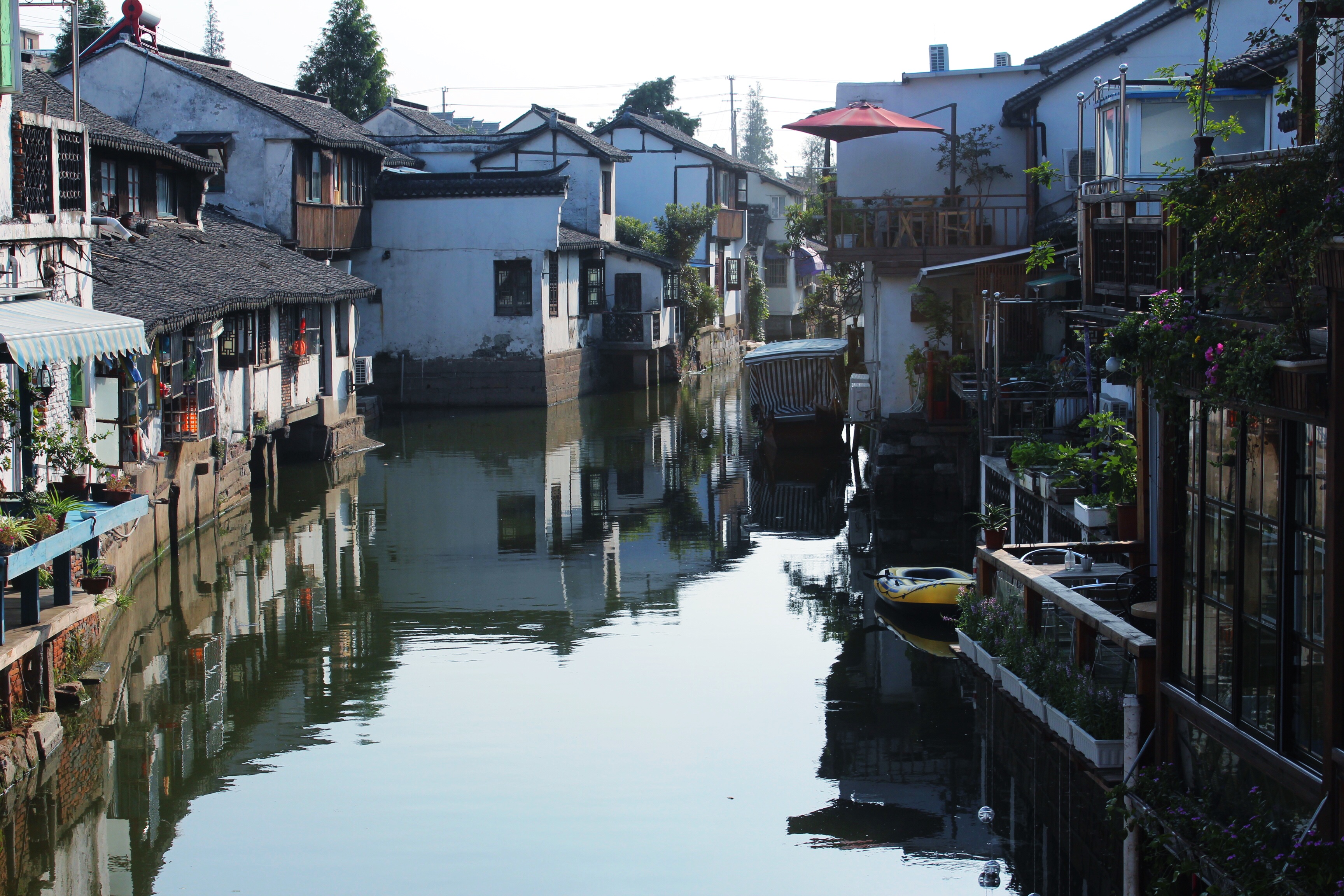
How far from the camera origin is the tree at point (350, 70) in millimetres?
47375

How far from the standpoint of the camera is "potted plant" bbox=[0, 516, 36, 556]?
966 centimetres

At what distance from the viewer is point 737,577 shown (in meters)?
19.0

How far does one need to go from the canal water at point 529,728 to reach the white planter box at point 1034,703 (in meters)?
0.44

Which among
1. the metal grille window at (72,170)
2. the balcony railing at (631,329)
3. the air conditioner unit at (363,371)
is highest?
the metal grille window at (72,170)

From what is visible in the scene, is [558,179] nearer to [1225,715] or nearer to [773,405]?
[773,405]

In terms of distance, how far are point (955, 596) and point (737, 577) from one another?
156 inches

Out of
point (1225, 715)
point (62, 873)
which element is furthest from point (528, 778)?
point (1225, 715)

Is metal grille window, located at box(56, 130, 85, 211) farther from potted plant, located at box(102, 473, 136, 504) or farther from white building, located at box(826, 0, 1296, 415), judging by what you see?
white building, located at box(826, 0, 1296, 415)

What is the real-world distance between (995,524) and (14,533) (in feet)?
33.6

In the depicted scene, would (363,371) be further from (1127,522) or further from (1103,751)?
(1103,751)

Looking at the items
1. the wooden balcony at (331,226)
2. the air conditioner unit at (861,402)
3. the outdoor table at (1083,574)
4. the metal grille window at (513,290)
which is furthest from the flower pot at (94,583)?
the metal grille window at (513,290)

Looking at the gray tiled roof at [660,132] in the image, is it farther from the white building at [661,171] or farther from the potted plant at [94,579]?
the potted plant at [94,579]

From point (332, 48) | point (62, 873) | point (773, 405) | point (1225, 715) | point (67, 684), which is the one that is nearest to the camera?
point (1225, 715)

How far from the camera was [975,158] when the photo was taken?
84.2 ft
